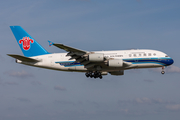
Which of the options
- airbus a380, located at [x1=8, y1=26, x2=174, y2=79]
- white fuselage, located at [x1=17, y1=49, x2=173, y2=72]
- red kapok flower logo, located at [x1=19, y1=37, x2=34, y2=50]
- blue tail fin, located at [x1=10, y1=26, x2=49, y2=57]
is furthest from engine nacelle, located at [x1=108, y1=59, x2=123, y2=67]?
red kapok flower logo, located at [x1=19, y1=37, x2=34, y2=50]

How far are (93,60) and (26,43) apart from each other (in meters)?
15.3

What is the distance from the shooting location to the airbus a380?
41156 millimetres

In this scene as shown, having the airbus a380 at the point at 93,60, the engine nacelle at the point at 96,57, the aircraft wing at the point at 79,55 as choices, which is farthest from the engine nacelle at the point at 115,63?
the aircraft wing at the point at 79,55

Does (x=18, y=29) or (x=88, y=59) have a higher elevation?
(x=18, y=29)

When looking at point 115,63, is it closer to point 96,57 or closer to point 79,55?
point 96,57

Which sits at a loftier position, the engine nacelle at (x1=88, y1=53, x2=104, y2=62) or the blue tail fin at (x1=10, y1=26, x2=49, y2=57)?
the blue tail fin at (x1=10, y1=26, x2=49, y2=57)

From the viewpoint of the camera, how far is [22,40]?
49000mm

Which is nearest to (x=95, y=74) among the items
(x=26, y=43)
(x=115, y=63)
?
(x=115, y=63)

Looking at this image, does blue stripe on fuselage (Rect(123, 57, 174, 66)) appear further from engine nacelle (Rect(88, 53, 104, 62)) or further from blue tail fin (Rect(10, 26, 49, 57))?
blue tail fin (Rect(10, 26, 49, 57))

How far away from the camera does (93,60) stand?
40406mm

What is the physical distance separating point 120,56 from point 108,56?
1.97 metres

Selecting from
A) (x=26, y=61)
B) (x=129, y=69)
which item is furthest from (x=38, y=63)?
(x=129, y=69)

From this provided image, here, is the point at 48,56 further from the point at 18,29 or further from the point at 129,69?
the point at 129,69

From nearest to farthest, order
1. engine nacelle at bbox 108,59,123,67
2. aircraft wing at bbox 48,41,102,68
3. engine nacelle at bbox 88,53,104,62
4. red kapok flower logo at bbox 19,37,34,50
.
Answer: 1. aircraft wing at bbox 48,41,102,68
2. engine nacelle at bbox 88,53,104,62
3. engine nacelle at bbox 108,59,123,67
4. red kapok flower logo at bbox 19,37,34,50
